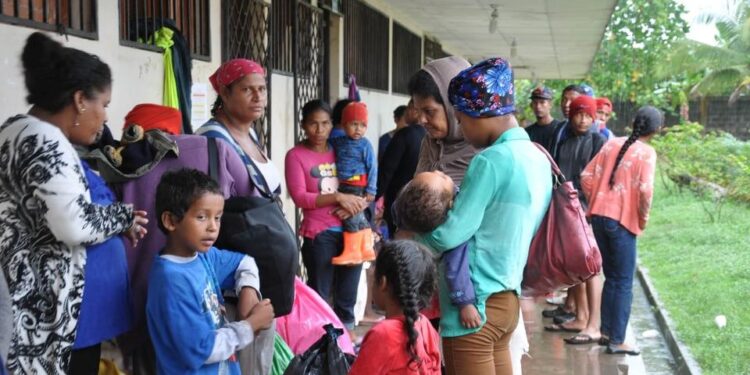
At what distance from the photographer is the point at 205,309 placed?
113 inches

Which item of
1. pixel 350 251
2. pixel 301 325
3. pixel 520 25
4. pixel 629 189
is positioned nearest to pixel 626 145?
pixel 629 189

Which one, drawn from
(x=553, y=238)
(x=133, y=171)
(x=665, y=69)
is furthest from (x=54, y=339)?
(x=665, y=69)

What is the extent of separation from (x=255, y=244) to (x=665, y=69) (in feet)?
76.6

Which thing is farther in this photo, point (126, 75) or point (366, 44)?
point (366, 44)

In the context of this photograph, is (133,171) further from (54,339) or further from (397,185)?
(397,185)

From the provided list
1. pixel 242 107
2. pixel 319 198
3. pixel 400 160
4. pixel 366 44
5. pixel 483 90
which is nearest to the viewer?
pixel 483 90

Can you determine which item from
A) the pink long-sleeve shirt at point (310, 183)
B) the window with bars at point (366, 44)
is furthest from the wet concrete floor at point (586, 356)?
the window with bars at point (366, 44)

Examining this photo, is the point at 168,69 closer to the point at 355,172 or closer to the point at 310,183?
the point at 310,183

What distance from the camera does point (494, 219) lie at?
3125 mm

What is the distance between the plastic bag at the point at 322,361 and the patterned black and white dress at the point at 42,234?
0.77 meters

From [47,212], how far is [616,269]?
4.56 meters

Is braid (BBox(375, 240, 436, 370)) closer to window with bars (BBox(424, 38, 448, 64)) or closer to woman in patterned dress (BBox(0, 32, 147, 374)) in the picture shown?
woman in patterned dress (BBox(0, 32, 147, 374))

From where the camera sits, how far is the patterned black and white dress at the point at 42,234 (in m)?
2.65

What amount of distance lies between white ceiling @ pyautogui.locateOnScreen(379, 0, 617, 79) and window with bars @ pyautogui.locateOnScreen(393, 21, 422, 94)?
0.74 feet
